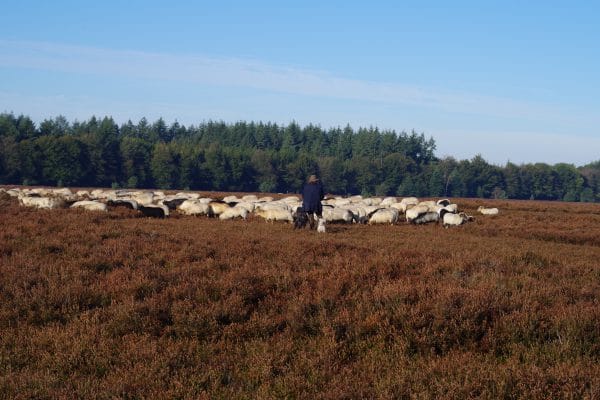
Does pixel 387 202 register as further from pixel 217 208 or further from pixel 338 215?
pixel 217 208

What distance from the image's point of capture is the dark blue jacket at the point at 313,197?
59.5 feet

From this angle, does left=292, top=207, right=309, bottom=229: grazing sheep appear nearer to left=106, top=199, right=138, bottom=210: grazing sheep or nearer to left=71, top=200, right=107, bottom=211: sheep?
left=71, top=200, right=107, bottom=211: sheep

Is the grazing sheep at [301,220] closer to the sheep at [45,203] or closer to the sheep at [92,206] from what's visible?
the sheep at [92,206]

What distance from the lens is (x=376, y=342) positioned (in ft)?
19.7

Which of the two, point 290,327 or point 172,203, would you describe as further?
point 172,203

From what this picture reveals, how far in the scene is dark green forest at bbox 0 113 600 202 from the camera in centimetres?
8119

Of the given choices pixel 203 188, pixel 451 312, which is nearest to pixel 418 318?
pixel 451 312

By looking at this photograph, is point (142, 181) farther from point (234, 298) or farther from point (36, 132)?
point (234, 298)

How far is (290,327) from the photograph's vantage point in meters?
6.46

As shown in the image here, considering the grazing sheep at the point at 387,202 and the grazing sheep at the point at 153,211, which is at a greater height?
Result: the grazing sheep at the point at 387,202

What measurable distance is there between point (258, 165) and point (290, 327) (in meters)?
93.1

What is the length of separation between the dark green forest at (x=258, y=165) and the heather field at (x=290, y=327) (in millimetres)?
77370

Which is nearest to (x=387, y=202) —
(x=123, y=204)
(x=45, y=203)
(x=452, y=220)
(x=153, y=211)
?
(x=452, y=220)

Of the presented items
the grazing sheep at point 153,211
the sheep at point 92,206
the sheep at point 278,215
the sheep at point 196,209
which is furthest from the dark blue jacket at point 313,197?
the sheep at point 92,206
